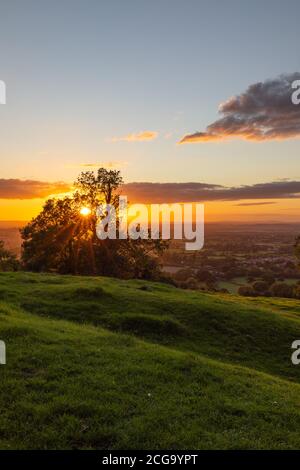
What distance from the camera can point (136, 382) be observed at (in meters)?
15.4

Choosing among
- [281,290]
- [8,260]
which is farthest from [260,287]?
[8,260]

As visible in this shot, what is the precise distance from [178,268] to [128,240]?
3659cm

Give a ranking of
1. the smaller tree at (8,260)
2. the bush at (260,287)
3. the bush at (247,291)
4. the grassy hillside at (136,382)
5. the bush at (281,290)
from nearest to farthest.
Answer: the grassy hillside at (136,382)
the smaller tree at (8,260)
the bush at (247,291)
the bush at (281,290)
the bush at (260,287)

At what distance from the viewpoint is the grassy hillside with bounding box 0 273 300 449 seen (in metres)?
12.1

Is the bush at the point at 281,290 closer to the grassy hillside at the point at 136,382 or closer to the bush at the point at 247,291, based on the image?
the bush at the point at 247,291

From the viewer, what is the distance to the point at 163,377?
53.4ft

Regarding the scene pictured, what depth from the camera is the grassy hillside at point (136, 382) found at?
477 inches

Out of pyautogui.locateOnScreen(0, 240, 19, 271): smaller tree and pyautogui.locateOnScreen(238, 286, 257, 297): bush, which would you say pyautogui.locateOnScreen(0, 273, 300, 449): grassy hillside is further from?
pyautogui.locateOnScreen(238, 286, 257, 297): bush

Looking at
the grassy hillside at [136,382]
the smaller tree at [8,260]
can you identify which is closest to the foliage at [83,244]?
the smaller tree at [8,260]

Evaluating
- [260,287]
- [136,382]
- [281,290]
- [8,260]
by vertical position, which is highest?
[136,382]

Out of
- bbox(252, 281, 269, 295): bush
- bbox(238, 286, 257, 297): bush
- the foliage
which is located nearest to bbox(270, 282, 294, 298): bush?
bbox(252, 281, 269, 295): bush

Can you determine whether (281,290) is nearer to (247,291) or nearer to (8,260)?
(247,291)

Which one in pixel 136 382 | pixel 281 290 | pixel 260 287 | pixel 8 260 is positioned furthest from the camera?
pixel 260 287

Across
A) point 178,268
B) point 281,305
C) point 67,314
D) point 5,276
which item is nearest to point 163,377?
→ point 67,314
